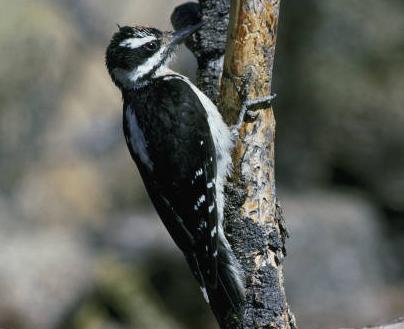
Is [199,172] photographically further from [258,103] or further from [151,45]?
[151,45]

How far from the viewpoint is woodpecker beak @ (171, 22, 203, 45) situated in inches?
212

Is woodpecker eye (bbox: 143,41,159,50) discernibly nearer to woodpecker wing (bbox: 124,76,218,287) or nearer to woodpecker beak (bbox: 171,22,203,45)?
woodpecker beak (bbox: 171,22,203,45)

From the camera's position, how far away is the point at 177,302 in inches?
342

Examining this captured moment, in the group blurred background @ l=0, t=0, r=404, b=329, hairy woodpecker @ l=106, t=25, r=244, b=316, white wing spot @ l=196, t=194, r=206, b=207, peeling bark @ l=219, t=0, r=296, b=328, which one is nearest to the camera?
peeling bark @ l=219, t=0, r=296, b=328

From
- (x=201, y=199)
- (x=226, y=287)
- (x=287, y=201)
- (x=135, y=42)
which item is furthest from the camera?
(x=287, y=201)

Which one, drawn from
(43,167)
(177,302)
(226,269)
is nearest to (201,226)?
(226,269)

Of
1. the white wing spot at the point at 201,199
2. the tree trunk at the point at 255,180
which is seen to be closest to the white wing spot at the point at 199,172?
the white wing spot at the point at 201,199

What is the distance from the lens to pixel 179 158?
5.16 m

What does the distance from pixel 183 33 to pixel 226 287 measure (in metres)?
1.51

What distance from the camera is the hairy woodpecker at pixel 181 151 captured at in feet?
16.2

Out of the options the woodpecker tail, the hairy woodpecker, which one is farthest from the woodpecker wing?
the woodpecker tail

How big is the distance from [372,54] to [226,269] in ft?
17.0

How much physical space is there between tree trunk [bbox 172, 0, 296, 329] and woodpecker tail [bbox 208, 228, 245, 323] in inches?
1.1

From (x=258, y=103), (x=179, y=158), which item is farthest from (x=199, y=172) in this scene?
(x=258, y=103)
